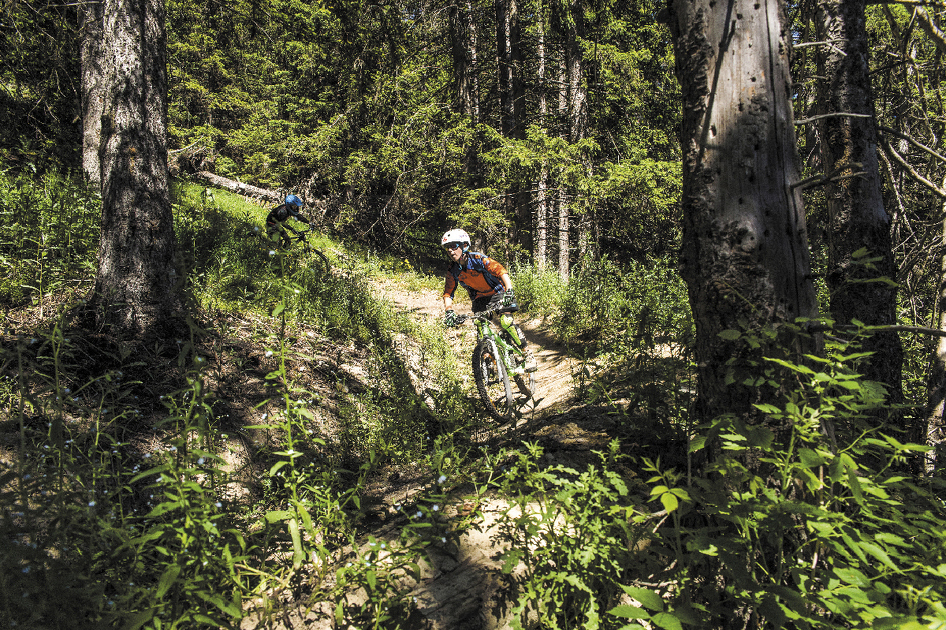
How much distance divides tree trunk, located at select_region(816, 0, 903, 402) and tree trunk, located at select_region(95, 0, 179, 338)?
6308mm

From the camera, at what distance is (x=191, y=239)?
7.32 m

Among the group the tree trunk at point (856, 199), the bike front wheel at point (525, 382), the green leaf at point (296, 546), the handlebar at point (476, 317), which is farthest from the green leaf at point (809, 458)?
the bike front wheel at point (525, 382)

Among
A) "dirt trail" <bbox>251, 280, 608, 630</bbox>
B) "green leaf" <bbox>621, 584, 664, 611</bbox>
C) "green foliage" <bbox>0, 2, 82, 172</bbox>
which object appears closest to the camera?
"green leaf" <bbox>621, 584, 664, 611</bbox>

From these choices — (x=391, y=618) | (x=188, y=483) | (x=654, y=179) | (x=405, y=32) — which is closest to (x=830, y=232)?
(x=391, y=618)

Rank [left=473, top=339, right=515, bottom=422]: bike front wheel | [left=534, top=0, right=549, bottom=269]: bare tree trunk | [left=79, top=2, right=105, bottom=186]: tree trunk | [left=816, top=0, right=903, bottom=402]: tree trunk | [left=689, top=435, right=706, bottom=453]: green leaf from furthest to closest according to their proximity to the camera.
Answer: [left=534, top=0, right=549, bottom=269]: bare tree trunk
[left=473, top=339, right=515, bottom=422]: bike front wheel
[left=79, top=2, right=105, bottom=186]: tree trunk
[left=816, top=0, right=903, bottom=402]: tree trunk
[left=689, top=435, right=706, bottom=453]: green leaf

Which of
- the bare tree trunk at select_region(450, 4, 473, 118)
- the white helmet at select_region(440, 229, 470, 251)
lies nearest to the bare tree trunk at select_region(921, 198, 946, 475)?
the white helmet at select_region(440, 229, 470, 251)

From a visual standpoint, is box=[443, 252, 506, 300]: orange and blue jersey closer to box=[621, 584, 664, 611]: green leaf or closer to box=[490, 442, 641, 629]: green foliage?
box=[490, 442, 641, 629]: green foliage

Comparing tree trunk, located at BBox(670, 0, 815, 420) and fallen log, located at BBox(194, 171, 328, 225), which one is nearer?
tree trunk, located at BBox(670, 0, 815, 420)

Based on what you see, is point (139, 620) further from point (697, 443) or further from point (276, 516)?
point (697, 443)

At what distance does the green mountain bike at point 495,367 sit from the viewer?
19.2 ft

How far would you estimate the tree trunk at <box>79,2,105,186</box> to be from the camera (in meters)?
5.28

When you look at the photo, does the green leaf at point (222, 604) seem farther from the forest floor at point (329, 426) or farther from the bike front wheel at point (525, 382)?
the bike front wheel at point (525, 382)

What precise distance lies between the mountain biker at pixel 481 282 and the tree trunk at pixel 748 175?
12.9 feet

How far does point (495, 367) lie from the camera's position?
6.15 m
